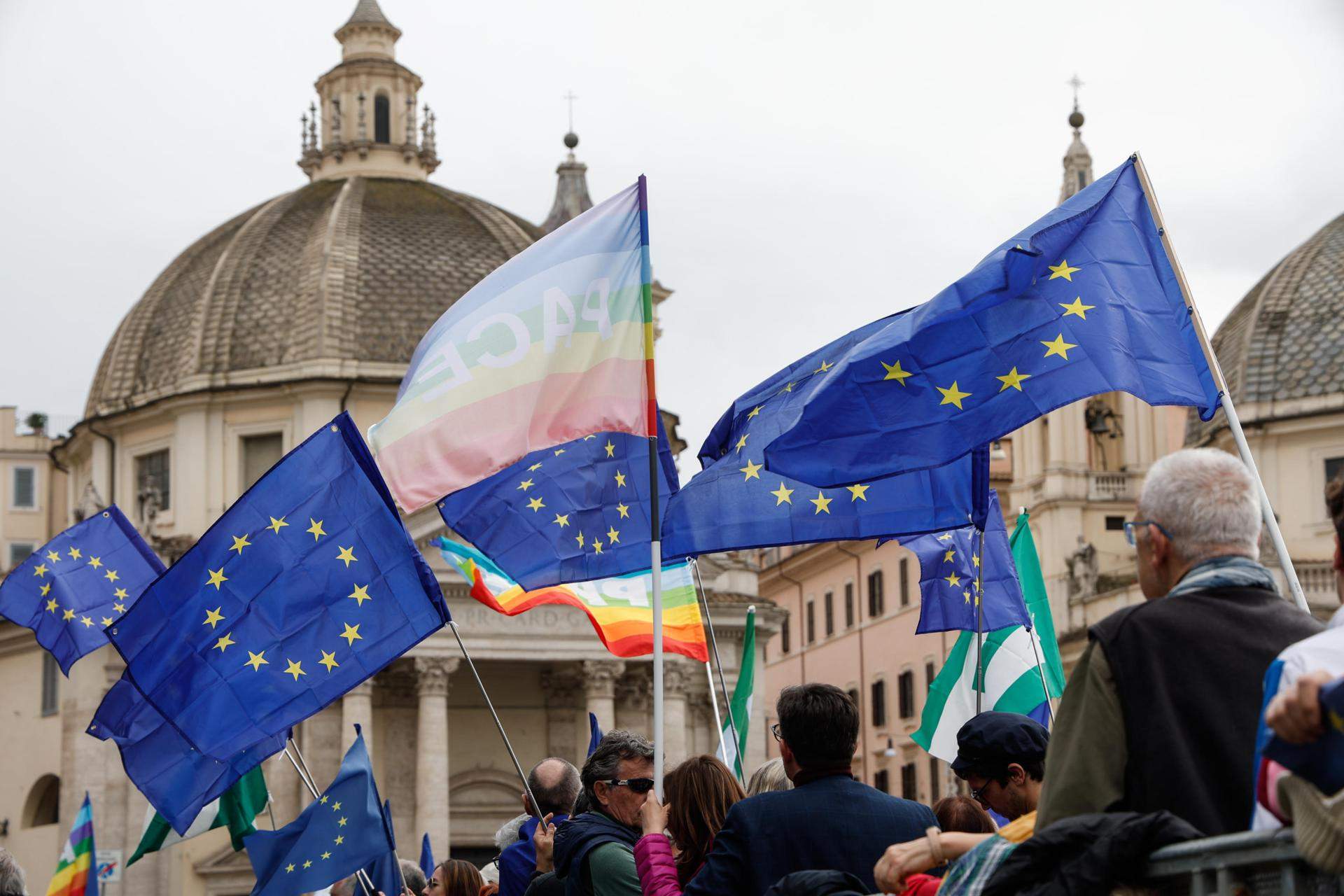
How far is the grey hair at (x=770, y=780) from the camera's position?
26.6 ft

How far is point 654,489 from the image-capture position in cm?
1062

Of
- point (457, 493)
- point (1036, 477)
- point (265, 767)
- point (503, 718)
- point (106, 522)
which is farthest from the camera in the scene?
point (1036, 477)

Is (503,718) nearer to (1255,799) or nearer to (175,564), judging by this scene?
(175,564)

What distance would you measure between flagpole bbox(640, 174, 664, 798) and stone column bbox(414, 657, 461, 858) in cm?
3959

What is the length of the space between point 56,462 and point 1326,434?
35.7 metres

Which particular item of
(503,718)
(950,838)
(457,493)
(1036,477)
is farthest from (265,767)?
(950,838)

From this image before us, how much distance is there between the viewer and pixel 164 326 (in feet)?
196

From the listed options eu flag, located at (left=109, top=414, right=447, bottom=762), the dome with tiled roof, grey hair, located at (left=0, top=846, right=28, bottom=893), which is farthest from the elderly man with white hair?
the dome with tiled roof

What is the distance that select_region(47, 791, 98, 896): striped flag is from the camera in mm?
22359

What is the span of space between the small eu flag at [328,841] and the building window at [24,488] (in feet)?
186

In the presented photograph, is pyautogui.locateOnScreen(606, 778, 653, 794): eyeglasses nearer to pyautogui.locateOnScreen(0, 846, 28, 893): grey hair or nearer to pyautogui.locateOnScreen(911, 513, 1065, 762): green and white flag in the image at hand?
pyautogui.locateOnScreen(0, 846, 28, 893): grey hair

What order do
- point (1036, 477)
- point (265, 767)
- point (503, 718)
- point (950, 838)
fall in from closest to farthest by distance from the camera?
1. point (950, 838)
2. point (265, 767)
3. point (503, 718)
4. point (1036, 477)

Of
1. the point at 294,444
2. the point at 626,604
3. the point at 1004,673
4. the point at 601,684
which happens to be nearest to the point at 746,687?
the point at 626,604

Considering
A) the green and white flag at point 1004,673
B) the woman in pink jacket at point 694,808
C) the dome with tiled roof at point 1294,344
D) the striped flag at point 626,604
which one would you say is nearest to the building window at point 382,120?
the dome with tiled roof at point 1294,344
